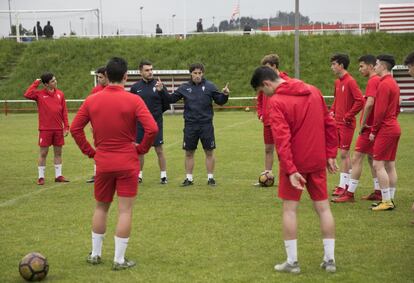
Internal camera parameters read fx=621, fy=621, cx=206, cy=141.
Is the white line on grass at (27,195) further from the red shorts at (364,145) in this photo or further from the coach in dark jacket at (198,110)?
the red shorts at (364,145)

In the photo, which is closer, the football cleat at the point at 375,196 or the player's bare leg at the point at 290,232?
the player's bare leg at the point at 290,232

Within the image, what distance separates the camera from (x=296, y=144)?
6.51m

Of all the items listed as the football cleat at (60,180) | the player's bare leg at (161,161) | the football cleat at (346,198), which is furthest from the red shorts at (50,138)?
the football cleat at (346,198)

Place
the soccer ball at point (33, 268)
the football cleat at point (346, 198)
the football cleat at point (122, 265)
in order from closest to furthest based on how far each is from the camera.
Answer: the soccer ball at point (33, 268) < the football cleat at point (122, 265) < the football cleat at point (346, 198)

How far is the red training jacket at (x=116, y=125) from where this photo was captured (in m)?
6.70

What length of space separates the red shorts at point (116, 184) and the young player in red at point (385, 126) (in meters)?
4.41

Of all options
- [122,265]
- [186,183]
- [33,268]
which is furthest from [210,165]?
[33,268]

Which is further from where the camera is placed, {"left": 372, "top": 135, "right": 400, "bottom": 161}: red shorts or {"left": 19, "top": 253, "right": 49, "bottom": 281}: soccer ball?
{"left": 372, "top": 135, "right": 400, "bottom": 161}: red shorts

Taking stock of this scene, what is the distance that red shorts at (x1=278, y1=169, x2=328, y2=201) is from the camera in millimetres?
6539

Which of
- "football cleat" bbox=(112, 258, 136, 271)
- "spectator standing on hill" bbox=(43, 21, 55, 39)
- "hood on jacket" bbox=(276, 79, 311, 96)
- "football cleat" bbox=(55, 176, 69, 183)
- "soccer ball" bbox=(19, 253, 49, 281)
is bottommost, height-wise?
"football cleat" bbox=(55, 176, 69, 183)

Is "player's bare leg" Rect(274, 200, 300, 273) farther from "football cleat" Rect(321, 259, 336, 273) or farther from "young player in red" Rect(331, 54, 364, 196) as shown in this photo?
"young player in red" Rect(331, 54, 364, 196)

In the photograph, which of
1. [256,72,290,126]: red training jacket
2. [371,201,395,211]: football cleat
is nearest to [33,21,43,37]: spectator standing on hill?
[256,72,290,126]: red training jacket

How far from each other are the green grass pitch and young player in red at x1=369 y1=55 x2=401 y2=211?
401 millimetres

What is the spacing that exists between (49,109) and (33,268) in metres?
7.18
